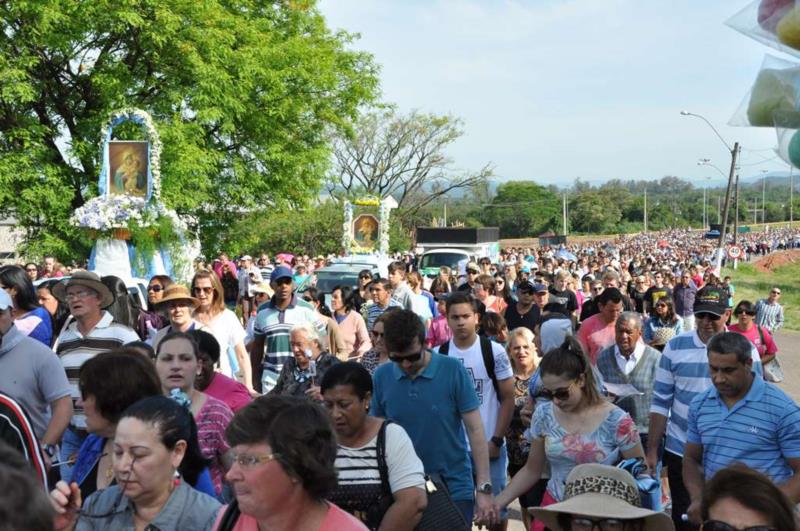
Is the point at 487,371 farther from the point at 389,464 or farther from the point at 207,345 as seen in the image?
the point at 389,464

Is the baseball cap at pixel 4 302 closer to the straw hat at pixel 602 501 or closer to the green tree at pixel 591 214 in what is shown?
the straw hat at pixel 602 501

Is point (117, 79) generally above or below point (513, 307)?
above

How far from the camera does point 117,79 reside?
81.3 ft

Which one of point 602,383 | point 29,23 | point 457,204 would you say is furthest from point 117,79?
point 457,204

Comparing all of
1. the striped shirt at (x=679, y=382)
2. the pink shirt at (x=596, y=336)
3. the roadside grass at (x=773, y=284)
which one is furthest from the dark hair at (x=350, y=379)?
the roadside grass at (x=773, y=284)

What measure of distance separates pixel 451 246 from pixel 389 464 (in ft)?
109

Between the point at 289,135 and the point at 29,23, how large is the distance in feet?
26.2

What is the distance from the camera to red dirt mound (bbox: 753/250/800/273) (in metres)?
77.4

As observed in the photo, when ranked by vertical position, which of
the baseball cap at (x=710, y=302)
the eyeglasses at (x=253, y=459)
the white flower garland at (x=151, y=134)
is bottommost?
the eyeglasses at (x=253, y=459)

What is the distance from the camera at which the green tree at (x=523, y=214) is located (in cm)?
13062

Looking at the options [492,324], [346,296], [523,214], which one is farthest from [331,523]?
[523,214]

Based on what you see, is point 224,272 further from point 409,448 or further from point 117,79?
point 409,448

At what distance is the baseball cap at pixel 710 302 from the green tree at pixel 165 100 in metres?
19.5

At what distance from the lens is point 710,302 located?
21.4 feet
